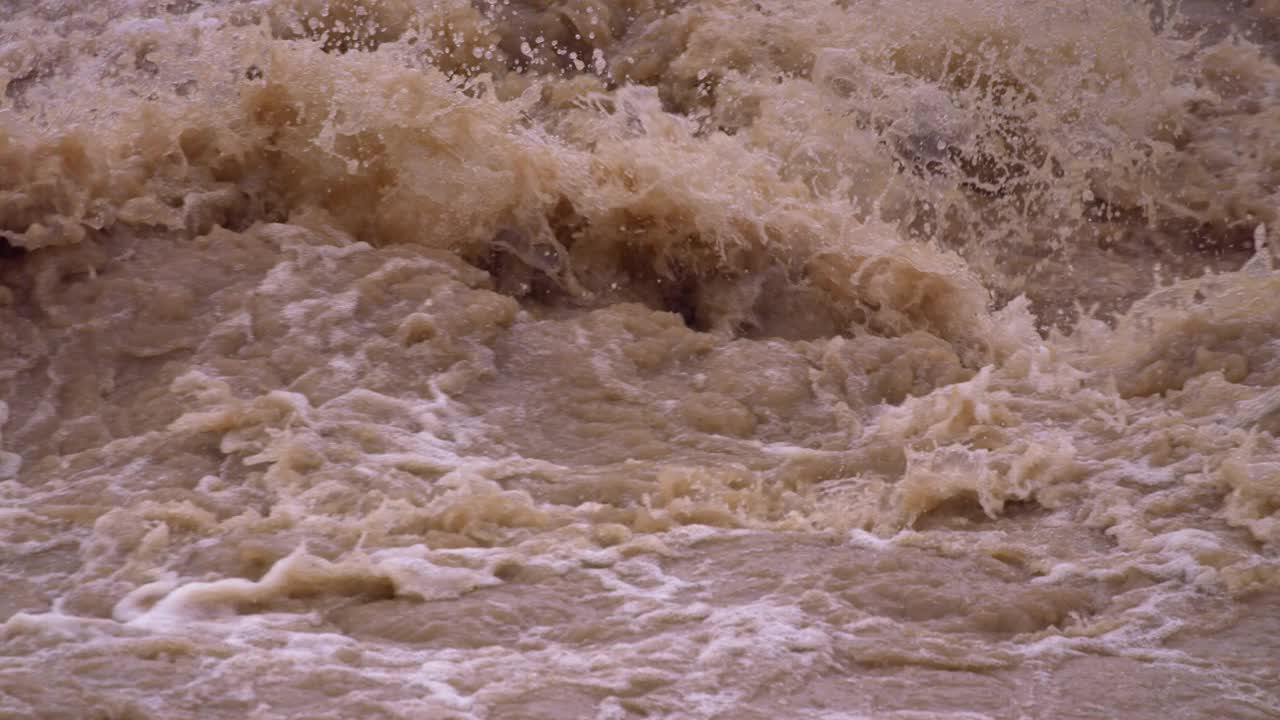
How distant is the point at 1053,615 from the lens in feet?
12.3

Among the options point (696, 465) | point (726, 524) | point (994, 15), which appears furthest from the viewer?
point (994, 15)

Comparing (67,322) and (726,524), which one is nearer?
(726,524)

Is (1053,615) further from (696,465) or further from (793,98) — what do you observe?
(793,98)

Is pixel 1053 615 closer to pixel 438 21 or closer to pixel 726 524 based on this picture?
pixel 726 524

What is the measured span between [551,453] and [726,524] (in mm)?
721

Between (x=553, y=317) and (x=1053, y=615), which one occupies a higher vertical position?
(x=553, y=317)

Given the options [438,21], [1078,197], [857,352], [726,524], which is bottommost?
[726,524]

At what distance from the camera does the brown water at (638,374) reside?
11.6 feet

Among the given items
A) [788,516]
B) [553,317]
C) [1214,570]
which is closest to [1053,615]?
[1214,570]

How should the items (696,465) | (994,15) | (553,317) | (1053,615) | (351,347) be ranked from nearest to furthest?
(1053,615)
(696,465)
(351,347)
(553,317)
(994,15)

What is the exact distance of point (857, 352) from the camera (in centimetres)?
541

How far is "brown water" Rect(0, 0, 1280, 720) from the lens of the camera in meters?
3.55

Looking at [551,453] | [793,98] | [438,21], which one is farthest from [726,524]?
[438,21]

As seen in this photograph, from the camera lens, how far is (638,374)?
17.1 feet
